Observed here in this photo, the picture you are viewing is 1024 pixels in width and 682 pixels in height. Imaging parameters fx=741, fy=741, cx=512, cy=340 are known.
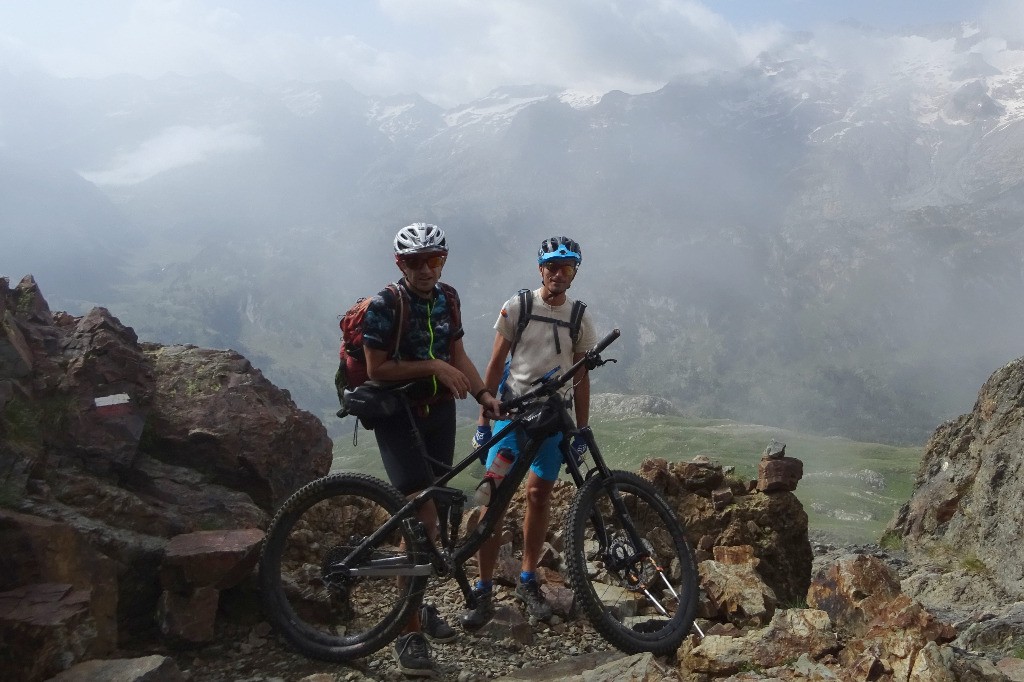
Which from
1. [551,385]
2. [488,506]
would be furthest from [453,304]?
[488,506]

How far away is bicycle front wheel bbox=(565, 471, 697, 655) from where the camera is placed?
6.86 m

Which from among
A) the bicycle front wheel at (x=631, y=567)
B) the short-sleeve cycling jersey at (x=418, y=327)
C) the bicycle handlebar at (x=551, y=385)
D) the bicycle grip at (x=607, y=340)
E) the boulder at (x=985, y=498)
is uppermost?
the short-sleeve cycling jersey at (x=418, y=327)

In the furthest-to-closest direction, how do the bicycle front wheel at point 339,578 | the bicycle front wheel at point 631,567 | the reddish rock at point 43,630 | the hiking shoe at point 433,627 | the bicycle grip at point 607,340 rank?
1. the hiking shoe at point 433,627
2. the bicycle front wheel at point 339,578
3. the bicycle front wheel at point 631,567
4. the bicycle grip at point 607,340
5. the reddish rock at point 43,630

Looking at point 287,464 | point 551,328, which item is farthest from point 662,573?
point 287,464

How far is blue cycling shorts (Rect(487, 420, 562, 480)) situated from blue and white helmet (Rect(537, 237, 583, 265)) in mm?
1889

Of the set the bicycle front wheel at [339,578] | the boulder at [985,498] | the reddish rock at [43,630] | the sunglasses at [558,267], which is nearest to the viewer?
the reddish rock at [43,630]

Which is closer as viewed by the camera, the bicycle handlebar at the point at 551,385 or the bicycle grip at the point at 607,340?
the bicycle grip at the point at 607,340

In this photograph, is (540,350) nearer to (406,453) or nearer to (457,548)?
(406,453)

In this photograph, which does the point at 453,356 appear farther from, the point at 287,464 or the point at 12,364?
the point at 12,364

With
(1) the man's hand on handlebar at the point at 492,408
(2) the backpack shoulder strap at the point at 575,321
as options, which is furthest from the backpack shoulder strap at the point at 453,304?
(2) the backpack shoulder strap at the point at 575,321

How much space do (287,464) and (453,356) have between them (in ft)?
14.7

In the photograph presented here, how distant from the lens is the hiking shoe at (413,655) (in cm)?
721

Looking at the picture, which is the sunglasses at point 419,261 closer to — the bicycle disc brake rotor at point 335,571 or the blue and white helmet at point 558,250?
the blue and white helmet at point 558,250

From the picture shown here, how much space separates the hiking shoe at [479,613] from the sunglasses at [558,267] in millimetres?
3661
